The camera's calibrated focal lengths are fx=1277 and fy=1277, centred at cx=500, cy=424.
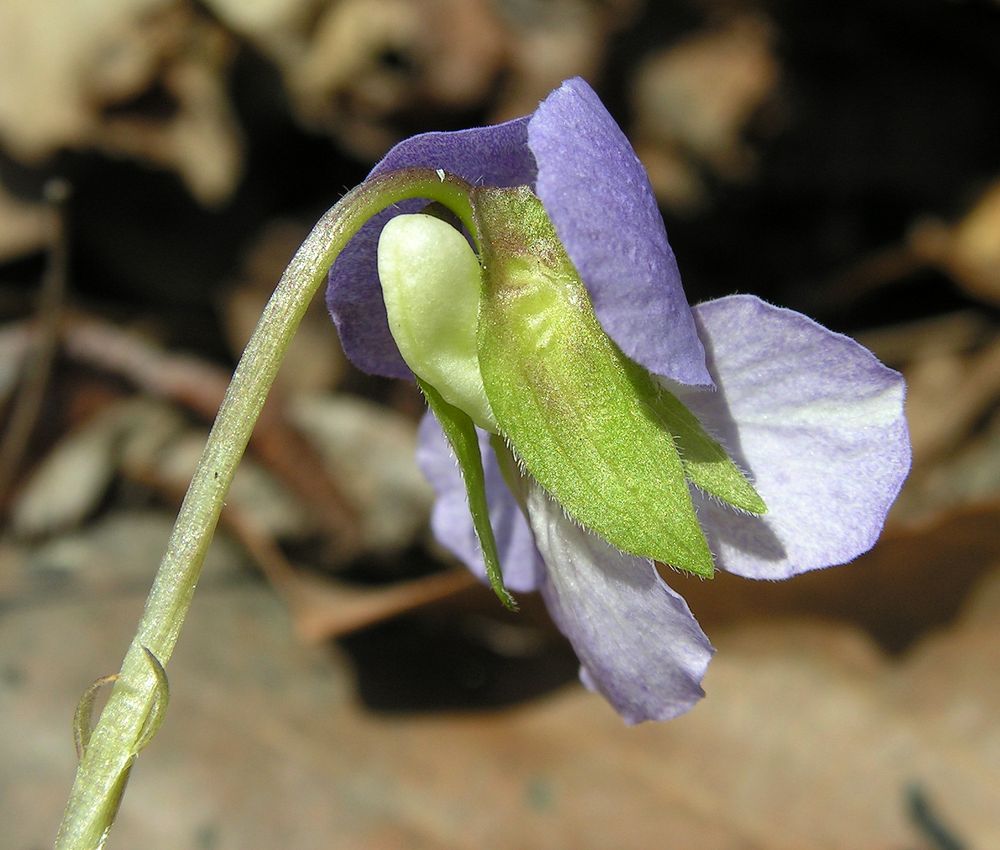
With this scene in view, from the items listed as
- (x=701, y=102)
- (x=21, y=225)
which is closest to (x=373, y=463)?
(x=21, y=225)

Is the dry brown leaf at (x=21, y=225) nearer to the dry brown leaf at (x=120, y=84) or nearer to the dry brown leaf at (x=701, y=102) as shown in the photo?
the dry brown leaf at (x=120, y=84)

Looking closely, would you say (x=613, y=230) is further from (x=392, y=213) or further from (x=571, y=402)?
(x=392, y=213)

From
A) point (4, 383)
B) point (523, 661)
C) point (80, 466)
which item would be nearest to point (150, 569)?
point (80, 466)

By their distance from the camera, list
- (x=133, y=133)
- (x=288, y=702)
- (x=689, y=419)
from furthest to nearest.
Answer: (x=133, y=133)
(x=288, y=702)
(x=689, y=419)

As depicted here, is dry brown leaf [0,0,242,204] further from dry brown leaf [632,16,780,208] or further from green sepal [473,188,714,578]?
green sepal [473,188,714,578]

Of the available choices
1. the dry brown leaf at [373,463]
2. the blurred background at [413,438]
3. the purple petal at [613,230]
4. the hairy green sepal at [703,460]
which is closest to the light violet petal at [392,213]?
the purple petal at [613,230]

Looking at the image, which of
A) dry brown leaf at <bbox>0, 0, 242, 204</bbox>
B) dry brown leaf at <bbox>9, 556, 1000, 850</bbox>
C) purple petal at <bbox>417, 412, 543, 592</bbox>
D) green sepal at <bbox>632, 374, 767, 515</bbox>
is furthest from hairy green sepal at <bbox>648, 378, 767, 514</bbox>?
dry brown leaf at <bbox>0, 0, 242, 204</bbox>

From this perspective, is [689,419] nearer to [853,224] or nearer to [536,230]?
[536,230]
